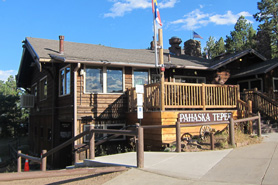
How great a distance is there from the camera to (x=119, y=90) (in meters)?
13.3

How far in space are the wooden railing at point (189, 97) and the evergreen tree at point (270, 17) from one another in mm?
26352

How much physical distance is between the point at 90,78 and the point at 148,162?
22.2 feet

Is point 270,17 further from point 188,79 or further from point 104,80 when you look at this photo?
point 104,80

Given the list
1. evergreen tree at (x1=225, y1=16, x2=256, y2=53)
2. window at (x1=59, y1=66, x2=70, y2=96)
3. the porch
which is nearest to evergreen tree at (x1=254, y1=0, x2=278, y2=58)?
evergreen tree at (x1=225, y1=16, x2=256, y2=53)

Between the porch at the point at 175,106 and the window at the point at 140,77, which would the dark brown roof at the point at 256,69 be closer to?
the porch at the point at 175,106

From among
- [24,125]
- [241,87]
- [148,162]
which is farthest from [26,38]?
[24,125]

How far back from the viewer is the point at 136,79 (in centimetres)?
1382

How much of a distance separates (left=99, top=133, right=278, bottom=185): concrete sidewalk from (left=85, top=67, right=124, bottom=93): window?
5837 millimetres

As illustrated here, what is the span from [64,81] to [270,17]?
32.1 m

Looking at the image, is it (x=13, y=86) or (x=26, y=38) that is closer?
(x=26, y=38)

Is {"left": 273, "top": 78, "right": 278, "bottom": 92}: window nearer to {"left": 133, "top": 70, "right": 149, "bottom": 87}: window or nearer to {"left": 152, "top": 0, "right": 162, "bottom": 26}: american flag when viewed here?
{"left": 133, "top": 70, "right": 149, "bottom": 87}: window

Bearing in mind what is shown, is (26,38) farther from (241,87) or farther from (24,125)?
(24,125)

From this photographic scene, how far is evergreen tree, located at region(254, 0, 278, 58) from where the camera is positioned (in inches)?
1351

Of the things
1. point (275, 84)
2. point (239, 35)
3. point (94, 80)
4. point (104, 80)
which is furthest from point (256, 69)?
point (239, 35)
